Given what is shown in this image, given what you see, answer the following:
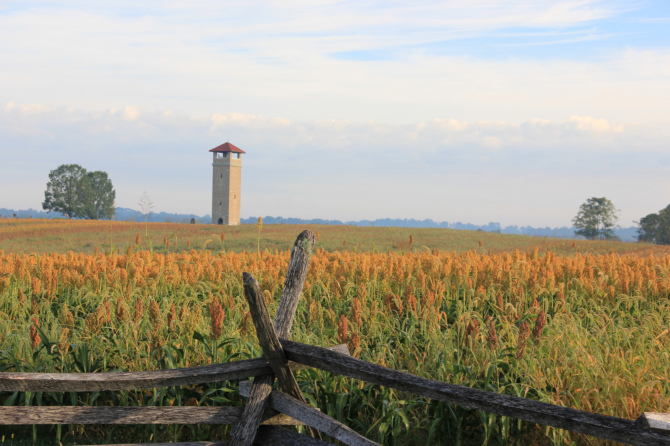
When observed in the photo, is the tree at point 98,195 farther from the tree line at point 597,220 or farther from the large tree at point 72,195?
the tree line at point 597,220

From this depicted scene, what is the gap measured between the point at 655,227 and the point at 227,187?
1790 inches

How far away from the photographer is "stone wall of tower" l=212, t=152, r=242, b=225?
57656 millimetres

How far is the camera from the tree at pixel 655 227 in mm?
51359

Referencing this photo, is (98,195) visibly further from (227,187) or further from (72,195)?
(227,187)

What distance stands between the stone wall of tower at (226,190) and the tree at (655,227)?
138 feet

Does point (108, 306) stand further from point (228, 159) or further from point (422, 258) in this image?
point (228, 159)

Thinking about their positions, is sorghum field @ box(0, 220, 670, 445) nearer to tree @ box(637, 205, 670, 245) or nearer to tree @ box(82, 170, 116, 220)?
tree @ box(637, 205, 670, 245)

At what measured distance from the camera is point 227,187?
57.7 meters

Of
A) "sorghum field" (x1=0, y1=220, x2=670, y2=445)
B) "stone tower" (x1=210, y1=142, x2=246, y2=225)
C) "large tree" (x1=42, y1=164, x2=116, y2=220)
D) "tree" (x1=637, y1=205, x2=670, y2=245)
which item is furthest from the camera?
"large tree" (x1=42, y1=164, x2=116, y2=220)

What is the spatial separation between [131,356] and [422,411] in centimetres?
261

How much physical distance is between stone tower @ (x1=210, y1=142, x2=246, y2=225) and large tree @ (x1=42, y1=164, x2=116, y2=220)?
49.8 feet

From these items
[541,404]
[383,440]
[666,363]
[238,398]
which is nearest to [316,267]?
[238,398]

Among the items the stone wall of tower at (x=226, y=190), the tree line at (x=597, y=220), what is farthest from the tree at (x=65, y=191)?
the tree line at (x=597, y=220)

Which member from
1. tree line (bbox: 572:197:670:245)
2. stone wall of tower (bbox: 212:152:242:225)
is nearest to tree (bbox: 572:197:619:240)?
tree line (bbox: 572:197:670:245)
